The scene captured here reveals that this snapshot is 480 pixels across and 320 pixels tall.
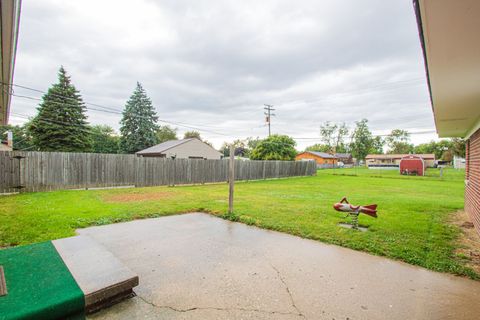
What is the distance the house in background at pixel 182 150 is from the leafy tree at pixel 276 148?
5.63 metres

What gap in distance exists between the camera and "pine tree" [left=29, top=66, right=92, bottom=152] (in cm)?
Answer: 2186

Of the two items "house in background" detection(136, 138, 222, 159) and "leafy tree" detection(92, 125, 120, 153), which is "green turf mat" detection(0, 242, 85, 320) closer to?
"house in background" detection(136, 138, 222, 159)

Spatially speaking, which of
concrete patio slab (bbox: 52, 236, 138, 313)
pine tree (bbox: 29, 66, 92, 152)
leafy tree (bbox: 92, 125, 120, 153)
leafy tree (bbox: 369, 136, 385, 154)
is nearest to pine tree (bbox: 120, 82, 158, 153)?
pine tree (bbox: 29, 66, 92, 152)

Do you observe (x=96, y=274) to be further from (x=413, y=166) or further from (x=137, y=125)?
(x=413, y=166)

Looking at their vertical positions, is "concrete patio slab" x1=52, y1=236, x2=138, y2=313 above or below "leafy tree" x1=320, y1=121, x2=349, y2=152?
below

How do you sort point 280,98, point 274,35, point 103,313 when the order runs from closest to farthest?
point 103,313 → point 274,35 → point 280,98

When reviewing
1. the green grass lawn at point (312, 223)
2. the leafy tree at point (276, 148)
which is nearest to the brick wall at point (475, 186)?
the green grass lawn at point (312, 223)

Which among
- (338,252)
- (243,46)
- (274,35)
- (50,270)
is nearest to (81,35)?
(243,46)

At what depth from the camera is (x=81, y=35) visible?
7934mm

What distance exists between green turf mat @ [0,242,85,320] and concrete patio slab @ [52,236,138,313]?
68mm

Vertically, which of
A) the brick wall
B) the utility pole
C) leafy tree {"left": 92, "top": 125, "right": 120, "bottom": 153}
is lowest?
the brick wall

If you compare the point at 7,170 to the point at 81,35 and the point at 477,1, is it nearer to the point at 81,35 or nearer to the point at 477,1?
the point at 81,35

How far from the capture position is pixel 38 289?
6.44ft

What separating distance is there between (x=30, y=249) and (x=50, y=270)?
91 cm
